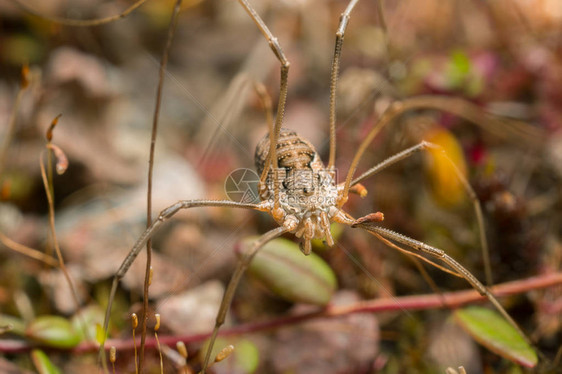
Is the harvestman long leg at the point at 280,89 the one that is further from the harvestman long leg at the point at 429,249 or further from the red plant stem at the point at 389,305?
the red plant stem at the point at 389,305

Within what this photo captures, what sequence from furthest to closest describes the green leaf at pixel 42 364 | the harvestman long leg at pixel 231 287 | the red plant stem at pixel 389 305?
the red plant stem at pixel 389 305 < the green leaf at pixel 42 364 < the harvestman long leg at pixel 231 287

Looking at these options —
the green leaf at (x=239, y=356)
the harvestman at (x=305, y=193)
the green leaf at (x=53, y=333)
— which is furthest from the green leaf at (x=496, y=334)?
the green leaf at (x=53, y=333)

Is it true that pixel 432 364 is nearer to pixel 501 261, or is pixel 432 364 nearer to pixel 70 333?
pixel 501 261

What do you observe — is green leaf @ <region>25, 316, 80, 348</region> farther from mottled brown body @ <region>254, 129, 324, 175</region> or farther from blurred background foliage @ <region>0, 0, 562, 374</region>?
mottled brown body @ <region>254, 129, 324, 175</region>

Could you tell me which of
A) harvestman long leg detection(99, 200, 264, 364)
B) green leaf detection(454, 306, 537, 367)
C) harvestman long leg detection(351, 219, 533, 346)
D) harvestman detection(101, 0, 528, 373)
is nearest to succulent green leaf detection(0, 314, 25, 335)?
harvestman long leg detection(99, 200, 264, 364)
